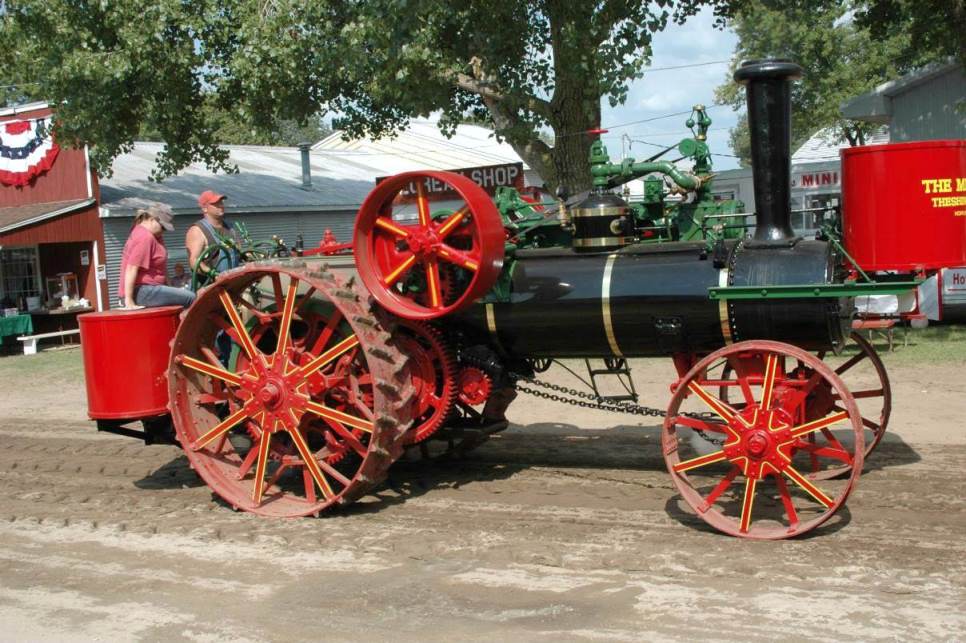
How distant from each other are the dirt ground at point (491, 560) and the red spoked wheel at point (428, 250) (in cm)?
129

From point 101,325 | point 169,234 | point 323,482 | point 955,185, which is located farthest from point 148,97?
point 955,185

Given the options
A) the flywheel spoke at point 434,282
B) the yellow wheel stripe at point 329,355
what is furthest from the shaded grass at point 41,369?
the flywheel spoke at point 434,282

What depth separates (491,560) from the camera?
550 centimetres

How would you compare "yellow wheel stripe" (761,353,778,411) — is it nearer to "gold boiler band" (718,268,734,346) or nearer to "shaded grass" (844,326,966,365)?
"gold boiler band" (718,268,734,346)

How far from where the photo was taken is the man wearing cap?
24.4 ft

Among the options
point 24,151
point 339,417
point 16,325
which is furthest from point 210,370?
point 24,151

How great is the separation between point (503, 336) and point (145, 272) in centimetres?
250

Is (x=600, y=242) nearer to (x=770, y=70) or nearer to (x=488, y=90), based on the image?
(x=770, y=70)

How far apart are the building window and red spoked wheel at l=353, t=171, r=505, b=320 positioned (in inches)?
605

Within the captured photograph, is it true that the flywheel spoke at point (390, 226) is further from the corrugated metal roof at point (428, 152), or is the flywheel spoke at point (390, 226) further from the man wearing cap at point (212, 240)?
the corrugated metal roof at point (428, 152)

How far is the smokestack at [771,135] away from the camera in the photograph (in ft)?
19.6

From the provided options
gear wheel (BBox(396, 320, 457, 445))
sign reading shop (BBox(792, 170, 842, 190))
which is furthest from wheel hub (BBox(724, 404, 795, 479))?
sign reading shop (BBox(792, 170, 842, 190))

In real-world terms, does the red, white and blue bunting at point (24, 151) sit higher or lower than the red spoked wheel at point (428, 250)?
higher

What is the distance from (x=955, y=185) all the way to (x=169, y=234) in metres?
17.9
